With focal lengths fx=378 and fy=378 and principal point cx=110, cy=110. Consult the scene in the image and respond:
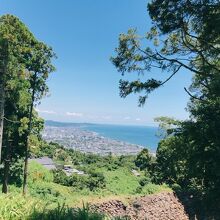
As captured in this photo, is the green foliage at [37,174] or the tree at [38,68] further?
the green foliage at [37,174]

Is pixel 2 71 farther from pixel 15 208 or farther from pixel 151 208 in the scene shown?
pixel 15 208

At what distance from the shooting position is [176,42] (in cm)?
1780

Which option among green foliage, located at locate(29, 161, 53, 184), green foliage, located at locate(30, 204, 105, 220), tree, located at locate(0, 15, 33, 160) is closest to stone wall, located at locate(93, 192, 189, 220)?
tree, located at locate(0, 15, 33, 160)

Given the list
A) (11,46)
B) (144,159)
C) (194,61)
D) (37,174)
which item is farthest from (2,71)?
(144,159)

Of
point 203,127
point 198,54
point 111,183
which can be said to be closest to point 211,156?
point 203,127

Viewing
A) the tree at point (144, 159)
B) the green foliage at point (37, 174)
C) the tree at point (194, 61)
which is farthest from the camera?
the tree at point (144, 159)

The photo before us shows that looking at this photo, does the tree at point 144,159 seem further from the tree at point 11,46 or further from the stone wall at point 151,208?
the tree at point 11,46

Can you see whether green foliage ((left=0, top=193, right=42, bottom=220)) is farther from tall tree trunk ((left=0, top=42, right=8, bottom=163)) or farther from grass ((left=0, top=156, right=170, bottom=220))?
tall tree trunk ((left=0, top=42, right=8, bottom=163))

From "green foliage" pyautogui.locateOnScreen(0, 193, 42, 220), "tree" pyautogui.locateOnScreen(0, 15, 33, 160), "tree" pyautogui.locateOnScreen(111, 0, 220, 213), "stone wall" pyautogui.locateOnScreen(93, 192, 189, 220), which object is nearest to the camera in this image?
"green foliage" pyautogui.locateOnScreen(0, 193, 42, 220)

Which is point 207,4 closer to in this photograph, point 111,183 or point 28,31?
point 28,31

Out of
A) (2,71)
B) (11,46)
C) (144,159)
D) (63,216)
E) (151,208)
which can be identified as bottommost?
(151,208)

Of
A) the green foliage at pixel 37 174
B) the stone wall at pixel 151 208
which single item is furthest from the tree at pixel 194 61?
the green foliage at pixel 37 174

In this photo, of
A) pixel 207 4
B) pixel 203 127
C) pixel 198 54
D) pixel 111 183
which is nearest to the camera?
pixel 207 4

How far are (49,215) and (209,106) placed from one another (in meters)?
10.6
